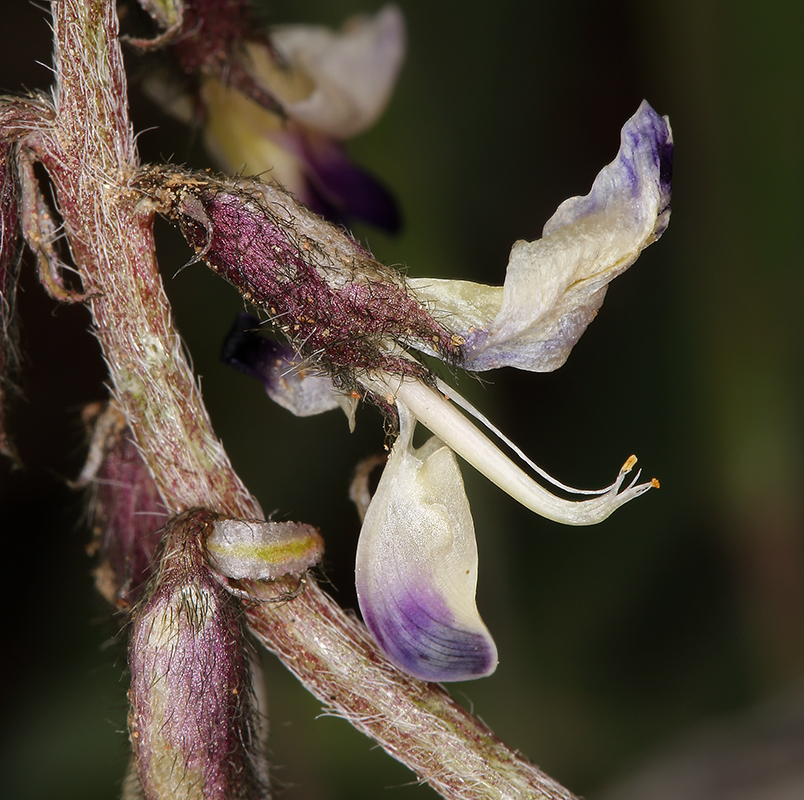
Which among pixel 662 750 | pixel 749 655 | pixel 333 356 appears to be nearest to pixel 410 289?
pixel 333 356

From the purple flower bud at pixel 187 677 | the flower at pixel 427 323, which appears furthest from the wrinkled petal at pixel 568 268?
the purple flower bud at pixel 187 677

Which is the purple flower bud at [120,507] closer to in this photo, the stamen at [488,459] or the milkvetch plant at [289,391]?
the milkvetch plant at [289,391]

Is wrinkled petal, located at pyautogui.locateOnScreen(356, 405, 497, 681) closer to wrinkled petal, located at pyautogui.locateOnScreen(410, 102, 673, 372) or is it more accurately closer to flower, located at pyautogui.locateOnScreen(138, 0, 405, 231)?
wrinkled petal, located at pyautogui.locateOnScreen(410, 102, 673, 372)

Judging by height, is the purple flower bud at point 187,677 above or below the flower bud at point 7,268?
below

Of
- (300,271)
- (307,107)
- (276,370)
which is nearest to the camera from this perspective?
(300,271)

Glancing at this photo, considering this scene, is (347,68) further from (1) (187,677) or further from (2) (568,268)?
(1) (187,677)

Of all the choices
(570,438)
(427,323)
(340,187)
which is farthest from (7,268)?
(570,438)
